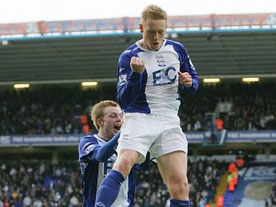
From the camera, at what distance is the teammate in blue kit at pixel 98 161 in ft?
21.1

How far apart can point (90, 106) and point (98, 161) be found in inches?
1095

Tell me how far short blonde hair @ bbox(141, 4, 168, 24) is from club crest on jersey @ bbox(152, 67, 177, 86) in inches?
18.3

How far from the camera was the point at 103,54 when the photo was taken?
3139 cm

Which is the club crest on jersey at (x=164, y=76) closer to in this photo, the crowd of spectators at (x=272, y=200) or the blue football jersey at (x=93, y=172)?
the blue football jersey at (x=93, y=172)

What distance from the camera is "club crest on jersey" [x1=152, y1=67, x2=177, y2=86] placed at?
5715 millimetres

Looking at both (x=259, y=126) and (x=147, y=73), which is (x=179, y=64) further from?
(x=259, y=126)

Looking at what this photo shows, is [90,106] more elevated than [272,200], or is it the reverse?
[90,106]

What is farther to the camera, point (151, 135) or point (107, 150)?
point (107, 150)

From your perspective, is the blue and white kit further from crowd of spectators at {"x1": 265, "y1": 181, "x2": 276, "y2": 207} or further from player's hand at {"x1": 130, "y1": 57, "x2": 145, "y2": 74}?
crowd of spectators at {"x1": 265, "y1": 181, "x2": 276, "y2": 207}

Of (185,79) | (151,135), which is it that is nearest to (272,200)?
(185,79)

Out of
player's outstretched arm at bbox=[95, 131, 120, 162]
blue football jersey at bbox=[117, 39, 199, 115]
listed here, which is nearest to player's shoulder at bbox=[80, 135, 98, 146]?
player's outstretched arm at bbox=[95, 131, 120, 162]

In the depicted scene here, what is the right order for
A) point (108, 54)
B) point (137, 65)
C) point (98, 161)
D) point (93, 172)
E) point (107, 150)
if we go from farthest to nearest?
point (108, 54)
point (93, 172)
point (98, 161)
point (107, 150)
point (137, 65)

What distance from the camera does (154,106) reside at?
5.71 meters

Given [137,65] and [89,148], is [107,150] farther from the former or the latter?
[137,65]
